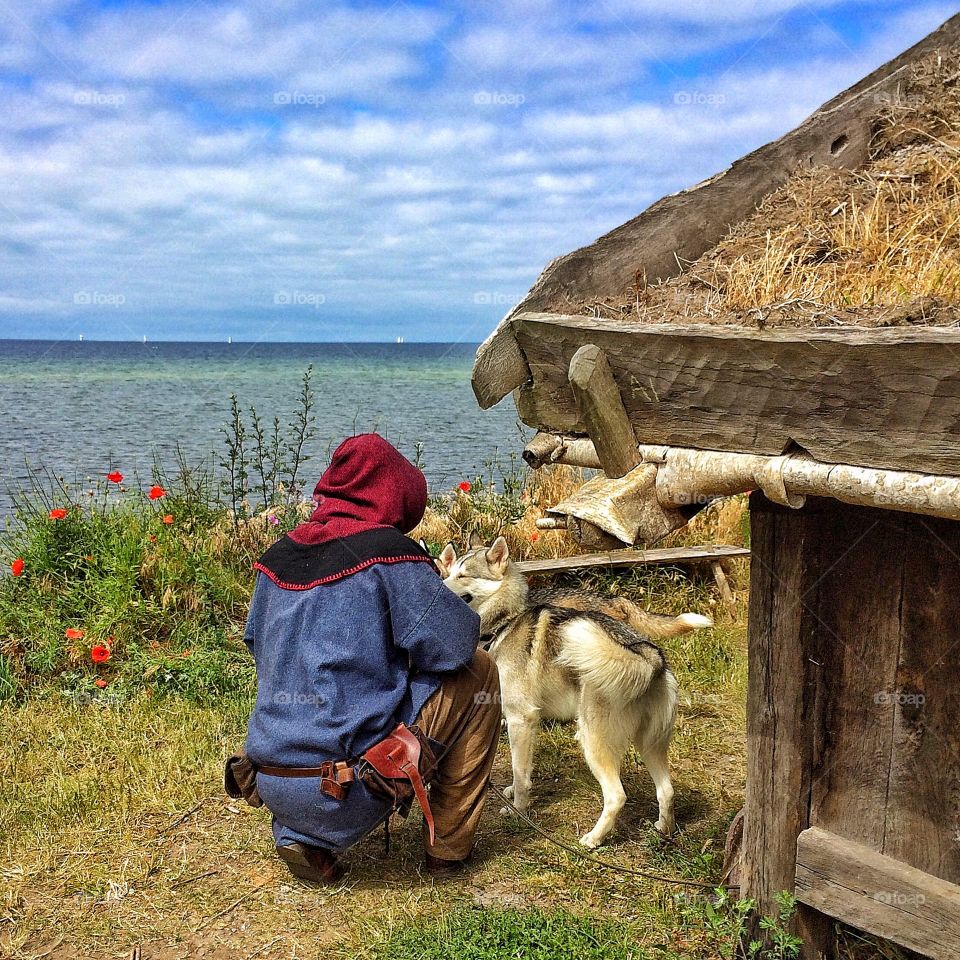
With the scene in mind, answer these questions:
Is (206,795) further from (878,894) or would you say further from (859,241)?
(859,241)

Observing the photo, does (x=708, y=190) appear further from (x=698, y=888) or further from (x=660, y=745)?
(x=698, y=888)

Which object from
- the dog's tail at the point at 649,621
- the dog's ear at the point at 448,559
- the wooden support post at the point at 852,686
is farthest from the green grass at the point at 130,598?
the wooden support post at the point at 852,686

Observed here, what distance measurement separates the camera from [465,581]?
18.6 feet

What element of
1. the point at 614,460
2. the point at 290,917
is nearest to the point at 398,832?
the point at 290,917

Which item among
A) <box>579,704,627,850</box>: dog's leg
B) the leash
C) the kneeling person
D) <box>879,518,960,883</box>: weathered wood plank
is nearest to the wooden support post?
<box>879,518,960,883</box>: weathered wood plank

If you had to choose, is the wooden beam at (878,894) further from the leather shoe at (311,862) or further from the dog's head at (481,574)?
the dog's head at (481,574)

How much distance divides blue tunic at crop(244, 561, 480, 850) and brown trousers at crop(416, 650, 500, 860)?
104 millimetres

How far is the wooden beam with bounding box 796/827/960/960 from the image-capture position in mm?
3115

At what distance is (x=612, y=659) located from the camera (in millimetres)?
4512

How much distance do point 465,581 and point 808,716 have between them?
2.60 metres

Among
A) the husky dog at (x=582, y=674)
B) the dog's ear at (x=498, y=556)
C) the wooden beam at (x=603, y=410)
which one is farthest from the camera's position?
the dog's ear at (x=498, y=556)

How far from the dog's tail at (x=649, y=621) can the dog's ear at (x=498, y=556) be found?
77 centimetres

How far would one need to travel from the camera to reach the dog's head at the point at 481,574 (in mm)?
5645

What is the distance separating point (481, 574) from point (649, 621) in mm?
1040
